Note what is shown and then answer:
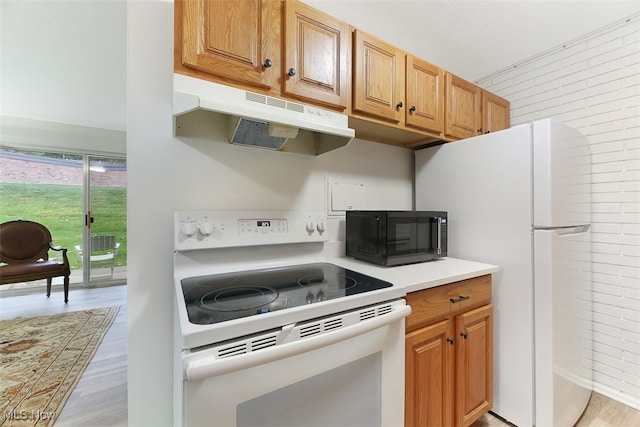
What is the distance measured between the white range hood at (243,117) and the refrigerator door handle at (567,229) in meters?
1.02

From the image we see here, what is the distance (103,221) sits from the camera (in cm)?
402

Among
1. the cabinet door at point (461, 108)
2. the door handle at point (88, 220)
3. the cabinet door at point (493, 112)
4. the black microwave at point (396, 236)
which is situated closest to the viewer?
the black microwave at point (396, 236)

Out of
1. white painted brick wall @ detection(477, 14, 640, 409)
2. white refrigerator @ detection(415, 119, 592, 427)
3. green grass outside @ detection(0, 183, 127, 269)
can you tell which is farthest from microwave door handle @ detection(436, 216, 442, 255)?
green grass outside @ detection(0, 183, 127, 269)

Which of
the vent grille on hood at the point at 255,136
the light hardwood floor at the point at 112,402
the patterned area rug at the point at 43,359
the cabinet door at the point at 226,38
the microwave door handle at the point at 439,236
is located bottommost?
the light hardwood floor at the point at 112,402

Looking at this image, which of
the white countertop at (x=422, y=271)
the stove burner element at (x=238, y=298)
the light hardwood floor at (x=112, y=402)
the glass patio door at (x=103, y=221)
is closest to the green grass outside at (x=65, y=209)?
the glass patio door at (x=103, y=221)

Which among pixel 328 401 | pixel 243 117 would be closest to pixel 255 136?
pixel 243 117

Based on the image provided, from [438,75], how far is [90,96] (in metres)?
3.52

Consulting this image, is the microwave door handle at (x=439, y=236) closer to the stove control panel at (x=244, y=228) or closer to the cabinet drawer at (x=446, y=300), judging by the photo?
the cabinet drawer at (x=446, y=300)

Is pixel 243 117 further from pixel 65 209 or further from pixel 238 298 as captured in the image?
pixel 65 209

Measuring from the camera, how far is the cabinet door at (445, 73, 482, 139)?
1.63 meters

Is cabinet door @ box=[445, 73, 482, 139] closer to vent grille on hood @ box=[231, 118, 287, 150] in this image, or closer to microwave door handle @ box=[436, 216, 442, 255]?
microwave door handle @ box=[436, 216, 442, 255]

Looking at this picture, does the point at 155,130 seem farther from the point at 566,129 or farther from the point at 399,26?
the point at 566,129

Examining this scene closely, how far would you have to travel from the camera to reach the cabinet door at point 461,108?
1.63 meters

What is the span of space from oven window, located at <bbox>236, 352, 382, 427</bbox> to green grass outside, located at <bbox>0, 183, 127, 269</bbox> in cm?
381
